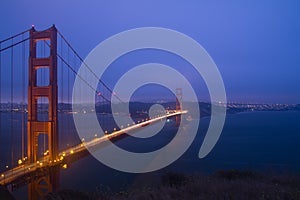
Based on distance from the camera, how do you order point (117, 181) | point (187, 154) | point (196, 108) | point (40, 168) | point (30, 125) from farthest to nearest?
1. point (196, 108)
2. point (187, 154)
3. point (117, 181)
4. point (30, 125)
5. point (40, 168)

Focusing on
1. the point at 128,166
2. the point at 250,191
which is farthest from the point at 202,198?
the point at 128,166

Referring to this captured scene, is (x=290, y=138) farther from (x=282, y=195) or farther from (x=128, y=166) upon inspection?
(x=282, y=195)

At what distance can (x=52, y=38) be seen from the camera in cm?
699

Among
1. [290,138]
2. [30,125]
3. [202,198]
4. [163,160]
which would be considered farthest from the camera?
[290,138]

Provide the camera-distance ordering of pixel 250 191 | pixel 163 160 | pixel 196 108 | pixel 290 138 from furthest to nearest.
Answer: pixel 196 108 → pixel 290 138 → pixel 163 160 → pixel 250 191

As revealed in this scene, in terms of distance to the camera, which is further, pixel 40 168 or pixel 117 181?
pixel 117 181

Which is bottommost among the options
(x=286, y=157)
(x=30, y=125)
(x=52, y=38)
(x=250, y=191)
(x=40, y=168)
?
(x=286, y=157)

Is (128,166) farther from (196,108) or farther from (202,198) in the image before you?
(196,108)

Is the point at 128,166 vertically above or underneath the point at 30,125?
underneath

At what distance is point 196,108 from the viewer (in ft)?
120

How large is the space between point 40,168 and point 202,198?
5021 millimetres

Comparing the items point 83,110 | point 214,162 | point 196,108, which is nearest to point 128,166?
point 214,162

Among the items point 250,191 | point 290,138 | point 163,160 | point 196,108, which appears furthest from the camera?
point 196,108

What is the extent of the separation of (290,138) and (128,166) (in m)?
14.1
